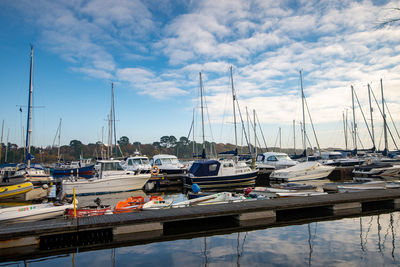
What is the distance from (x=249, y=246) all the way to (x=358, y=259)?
2.87 metres

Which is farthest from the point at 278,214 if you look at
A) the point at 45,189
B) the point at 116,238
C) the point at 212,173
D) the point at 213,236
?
the point at 45,189

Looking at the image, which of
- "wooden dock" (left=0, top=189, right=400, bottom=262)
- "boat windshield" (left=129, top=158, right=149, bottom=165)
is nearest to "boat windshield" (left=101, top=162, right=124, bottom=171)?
"boat windshield" (left=129, top=158, right=149, bottom=165)

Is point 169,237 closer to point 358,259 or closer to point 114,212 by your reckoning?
point 114,212

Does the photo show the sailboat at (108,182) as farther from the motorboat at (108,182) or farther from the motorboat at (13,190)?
the motorboat at (13,190)

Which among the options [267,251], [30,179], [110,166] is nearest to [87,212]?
[267,251]

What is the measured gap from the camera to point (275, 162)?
119ft

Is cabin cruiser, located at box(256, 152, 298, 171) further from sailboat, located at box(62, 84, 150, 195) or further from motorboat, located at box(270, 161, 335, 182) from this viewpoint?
sailboat, located at box(62, 84, 150, 195)

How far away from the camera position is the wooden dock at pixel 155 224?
28.4 ft

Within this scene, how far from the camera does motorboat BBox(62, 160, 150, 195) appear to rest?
830 inches

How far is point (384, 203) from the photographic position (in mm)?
14461

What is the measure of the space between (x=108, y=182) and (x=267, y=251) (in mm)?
16172

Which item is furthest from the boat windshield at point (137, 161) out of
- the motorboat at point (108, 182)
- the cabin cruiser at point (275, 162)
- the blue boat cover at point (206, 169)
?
the cabin cruiser at point (275, 162)

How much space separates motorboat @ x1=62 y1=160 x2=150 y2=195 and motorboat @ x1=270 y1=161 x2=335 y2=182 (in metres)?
13.7

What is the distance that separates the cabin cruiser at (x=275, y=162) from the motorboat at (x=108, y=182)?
1697 centimetres
